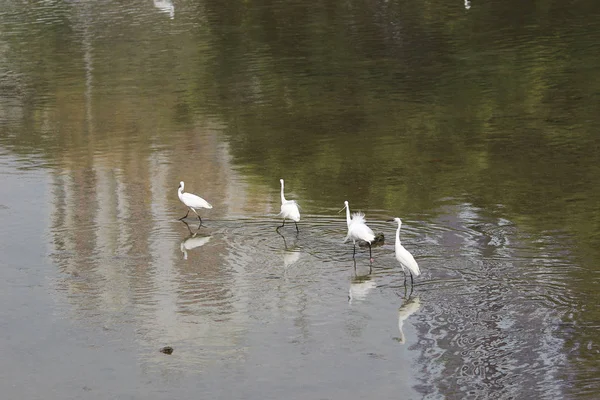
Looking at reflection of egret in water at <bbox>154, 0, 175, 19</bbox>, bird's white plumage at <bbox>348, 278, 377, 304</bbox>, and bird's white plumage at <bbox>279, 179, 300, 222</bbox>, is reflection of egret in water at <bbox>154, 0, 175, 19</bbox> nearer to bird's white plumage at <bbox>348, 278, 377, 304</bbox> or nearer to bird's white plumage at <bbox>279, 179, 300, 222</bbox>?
bird's white plumage at <bbox>279, 179, 300, 222</bbox>

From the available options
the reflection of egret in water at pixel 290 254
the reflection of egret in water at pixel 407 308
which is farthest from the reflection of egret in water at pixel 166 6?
the reflection of egret in water at pixel 407 308

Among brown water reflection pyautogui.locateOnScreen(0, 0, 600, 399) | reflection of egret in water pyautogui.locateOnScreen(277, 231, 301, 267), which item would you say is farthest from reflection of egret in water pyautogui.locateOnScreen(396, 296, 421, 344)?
reflection of egret in water pyautogui.locateOnScreen(277, 231, 301, 267)

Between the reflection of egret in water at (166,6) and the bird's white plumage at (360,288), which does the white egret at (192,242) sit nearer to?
the bird's white plumage at (360,288)

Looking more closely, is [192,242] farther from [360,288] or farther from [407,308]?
[407,308]

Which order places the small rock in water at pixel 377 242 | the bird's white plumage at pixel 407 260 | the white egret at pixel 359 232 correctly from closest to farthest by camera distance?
the bird's white plumage at pixel 407 260, the white egret at pixel 359 232, the small rock in water at pixel 377 242

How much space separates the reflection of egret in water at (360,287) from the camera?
61.6 feet

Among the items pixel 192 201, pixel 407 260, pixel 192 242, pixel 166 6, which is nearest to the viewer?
pixel 407 260

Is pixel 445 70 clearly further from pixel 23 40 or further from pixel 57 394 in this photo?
pixel 57 394

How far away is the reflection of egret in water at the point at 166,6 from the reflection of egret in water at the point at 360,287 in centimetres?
3710

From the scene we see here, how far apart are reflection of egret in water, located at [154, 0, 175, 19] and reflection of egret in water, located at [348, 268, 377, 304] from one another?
3710cm

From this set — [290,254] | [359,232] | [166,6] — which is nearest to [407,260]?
[359,232]

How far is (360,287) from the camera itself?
19.1 meters

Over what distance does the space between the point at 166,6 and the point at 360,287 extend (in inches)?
1642

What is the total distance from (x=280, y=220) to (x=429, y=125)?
372 inches
